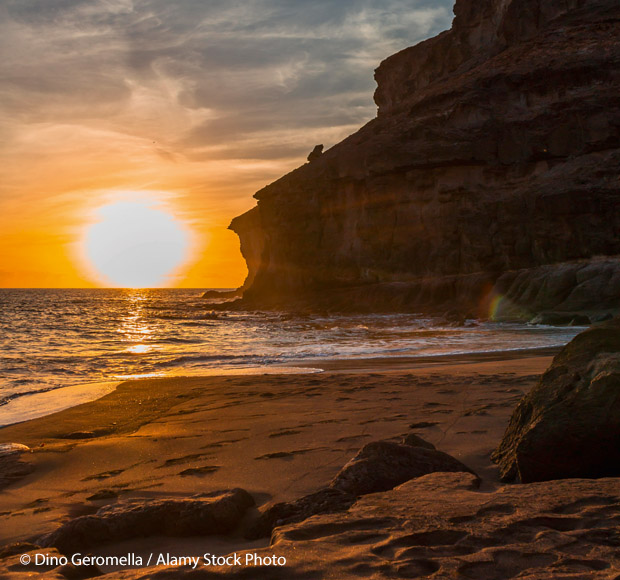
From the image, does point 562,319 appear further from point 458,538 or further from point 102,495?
point 458,538

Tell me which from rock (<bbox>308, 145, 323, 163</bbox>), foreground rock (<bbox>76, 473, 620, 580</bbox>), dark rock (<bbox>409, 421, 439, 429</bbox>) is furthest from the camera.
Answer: rock (<bbox>308, 145, 323, 163</bbox>)

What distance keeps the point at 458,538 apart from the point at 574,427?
4.40ft

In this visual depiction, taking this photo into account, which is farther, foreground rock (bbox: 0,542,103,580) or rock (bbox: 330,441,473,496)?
rock (bbox: 330,441,473,496)

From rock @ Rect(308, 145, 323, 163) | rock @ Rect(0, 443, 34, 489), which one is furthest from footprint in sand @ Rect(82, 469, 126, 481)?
rock @ Rect(308, 145, 323, 163)

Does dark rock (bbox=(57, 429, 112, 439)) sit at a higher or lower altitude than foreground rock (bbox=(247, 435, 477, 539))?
lower

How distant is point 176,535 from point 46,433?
12.5ft

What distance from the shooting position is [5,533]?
10.8 ft

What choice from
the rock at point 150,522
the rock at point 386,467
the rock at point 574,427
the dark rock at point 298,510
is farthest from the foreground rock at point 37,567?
the rock at point 574,427

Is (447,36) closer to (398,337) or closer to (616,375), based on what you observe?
(398,337)

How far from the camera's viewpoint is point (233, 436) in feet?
18.1

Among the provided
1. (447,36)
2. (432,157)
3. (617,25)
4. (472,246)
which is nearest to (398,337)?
(472,246)

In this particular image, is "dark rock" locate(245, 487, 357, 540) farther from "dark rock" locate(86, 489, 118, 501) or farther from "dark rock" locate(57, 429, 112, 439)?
"dark rock" locate(57, 429, 112, 439)

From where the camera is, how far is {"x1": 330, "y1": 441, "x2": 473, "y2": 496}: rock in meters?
3.32

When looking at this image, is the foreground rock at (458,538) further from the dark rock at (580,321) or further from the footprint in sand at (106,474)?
the dark rock at (580,321)
